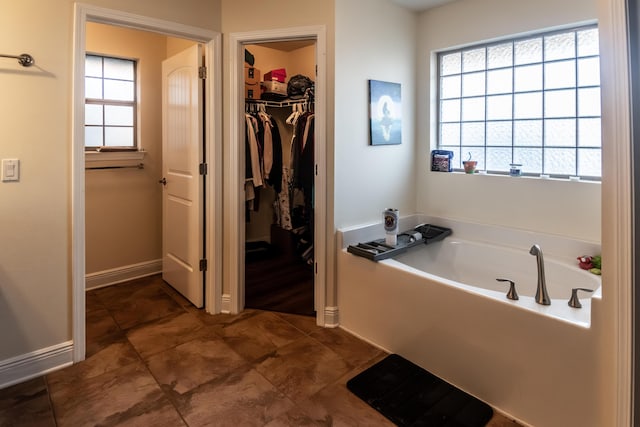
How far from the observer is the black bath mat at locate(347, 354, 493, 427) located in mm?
1866

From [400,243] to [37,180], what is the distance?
227cm

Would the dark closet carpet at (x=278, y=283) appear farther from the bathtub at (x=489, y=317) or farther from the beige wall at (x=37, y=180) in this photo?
the beige wall at (x=37, y=180)

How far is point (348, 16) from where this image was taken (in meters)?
2.75

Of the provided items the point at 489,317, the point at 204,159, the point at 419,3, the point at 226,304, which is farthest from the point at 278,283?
the point at 419,3

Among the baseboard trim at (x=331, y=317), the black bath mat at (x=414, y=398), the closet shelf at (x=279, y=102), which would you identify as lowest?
the black bath mat at (x=414, y=398)

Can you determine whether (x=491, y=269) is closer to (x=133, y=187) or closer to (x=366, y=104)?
(x=366, y=104)

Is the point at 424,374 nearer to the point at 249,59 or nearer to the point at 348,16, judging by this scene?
the point at 348,16

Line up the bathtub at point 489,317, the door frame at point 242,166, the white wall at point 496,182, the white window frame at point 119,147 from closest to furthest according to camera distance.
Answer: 1. the bathtub at point 489,317
2. the white wall at point 496,182
3. the door frame at point 242,166
4. the white window frame at point 119,147

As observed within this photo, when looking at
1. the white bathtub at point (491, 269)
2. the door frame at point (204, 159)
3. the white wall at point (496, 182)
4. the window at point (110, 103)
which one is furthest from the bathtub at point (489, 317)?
the window at point (110, 103)

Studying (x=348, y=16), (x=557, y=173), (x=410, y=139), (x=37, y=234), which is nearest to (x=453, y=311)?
(x=557, y=173)

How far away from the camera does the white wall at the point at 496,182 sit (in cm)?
258

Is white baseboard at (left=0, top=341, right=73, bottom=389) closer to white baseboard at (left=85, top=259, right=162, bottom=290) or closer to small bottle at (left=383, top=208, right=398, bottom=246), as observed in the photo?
white baseboard at (left=85, top=259, right=162, bottom=290)

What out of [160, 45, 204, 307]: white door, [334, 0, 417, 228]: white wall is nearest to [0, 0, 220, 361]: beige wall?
[160, 45, 204, 307]: white door

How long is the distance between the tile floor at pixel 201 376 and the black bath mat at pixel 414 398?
2.6 inches
